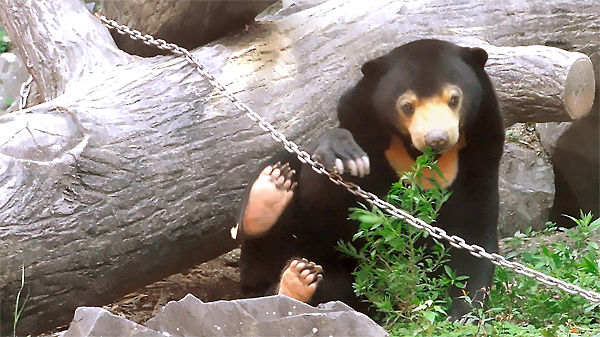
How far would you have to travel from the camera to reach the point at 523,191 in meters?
5.62

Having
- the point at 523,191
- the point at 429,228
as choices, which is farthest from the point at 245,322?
the point at 523,191

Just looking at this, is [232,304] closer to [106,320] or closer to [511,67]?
[106,320]

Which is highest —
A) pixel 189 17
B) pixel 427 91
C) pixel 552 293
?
pixel 189 17

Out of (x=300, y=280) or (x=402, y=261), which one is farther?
(x=300, y=280)

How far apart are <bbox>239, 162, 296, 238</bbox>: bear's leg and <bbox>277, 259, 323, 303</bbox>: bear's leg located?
0.22m

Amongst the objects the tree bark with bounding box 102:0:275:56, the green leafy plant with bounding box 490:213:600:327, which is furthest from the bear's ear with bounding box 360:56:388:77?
the green leafy plant with bounding box 490:213:600:327

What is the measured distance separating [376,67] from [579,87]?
127 centimetres

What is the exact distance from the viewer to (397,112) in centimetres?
307

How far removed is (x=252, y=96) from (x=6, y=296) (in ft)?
4.88

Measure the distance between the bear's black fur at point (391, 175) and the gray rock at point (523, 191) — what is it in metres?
2.22

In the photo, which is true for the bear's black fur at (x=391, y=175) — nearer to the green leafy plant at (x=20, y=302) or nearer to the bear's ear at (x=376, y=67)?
the bear's ear at (x=376, y=67)

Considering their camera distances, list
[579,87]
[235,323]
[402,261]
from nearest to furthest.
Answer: [235,323] < [402,261] < [579,87]

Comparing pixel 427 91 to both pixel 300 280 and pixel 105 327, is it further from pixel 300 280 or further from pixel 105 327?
pixel 105 327

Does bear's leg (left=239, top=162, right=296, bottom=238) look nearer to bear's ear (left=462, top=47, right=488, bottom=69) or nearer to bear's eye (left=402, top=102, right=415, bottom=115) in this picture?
bear's eye (left=402, top=102, right=415, bottom=115)
